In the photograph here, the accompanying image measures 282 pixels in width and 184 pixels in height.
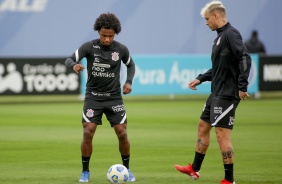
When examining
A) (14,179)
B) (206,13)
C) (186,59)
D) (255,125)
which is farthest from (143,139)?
(186,59)

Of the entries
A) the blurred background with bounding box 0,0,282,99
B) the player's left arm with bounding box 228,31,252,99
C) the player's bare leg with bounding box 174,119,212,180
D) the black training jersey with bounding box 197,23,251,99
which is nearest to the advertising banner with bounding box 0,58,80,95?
the blurred background with bounding box 0,0,282,99

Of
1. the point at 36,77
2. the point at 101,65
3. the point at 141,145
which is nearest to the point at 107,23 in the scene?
the point at 101,65

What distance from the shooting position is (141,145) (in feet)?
54.9

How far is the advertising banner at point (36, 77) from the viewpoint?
27734 mm

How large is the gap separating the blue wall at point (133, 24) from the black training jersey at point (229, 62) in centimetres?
2678

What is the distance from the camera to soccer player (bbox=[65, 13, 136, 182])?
38.2 ft

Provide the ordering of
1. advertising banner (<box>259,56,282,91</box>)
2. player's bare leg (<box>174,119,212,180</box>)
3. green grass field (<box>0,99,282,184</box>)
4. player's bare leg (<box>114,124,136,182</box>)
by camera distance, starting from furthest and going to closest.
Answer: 1. advertising banner (<box>259,56,282,91</box>)
2. green grass field (<box>0,99,282,184</box>)
3. player's bare leg (<box>114,124,136,182</box>)
4. player's bare leg (<box>174,119,212,180</box>)

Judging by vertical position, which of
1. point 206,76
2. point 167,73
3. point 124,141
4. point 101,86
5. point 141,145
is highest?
point 206,76

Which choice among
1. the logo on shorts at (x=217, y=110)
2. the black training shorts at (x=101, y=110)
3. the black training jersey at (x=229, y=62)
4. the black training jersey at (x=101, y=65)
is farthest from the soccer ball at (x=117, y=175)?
the black training jersey at (x=229, y=62)

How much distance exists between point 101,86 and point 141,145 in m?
5.11

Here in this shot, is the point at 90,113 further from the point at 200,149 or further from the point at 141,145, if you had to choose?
the point at 141,145

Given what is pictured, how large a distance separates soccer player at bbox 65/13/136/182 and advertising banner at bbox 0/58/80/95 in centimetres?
1627

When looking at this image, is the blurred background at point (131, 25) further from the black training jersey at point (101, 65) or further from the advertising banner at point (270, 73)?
the black training jersey at point (101, 65)

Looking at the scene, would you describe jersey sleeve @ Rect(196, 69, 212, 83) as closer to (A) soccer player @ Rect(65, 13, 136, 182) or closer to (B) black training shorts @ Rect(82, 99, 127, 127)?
(A) soccer player @ Rect(65, 13, 136, 182)
